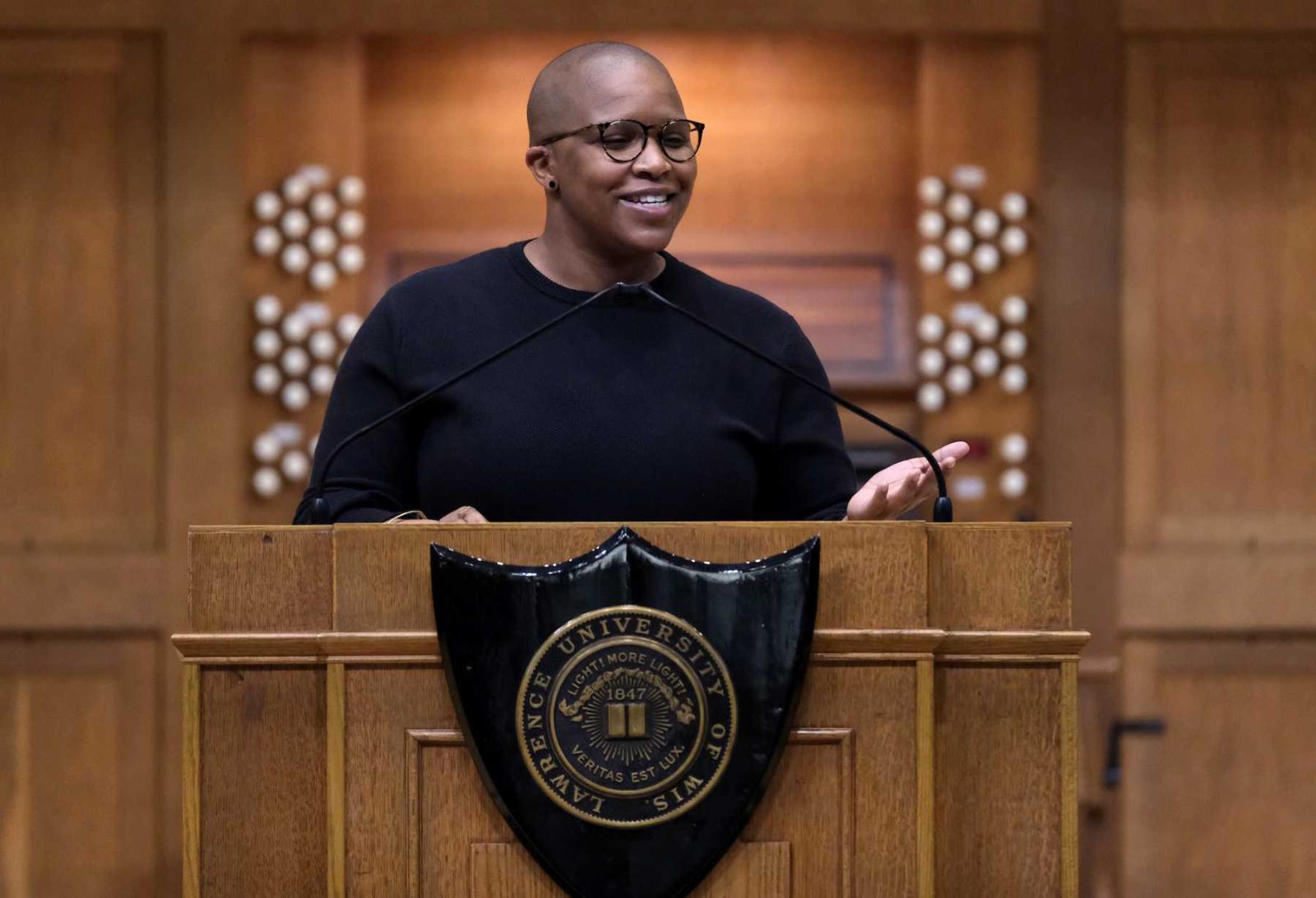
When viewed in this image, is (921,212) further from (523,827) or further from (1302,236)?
(523,827)

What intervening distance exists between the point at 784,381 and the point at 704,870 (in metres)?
0.78

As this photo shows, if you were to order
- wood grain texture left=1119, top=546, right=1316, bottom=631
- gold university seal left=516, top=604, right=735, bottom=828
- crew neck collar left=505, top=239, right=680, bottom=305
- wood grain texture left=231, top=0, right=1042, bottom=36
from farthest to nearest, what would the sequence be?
1. wood grain texture left=231, top=0, right=1042, bottom=36
2. wood grain texture left=1119, top=546, right=1316, bottom=631
3. crew neck collar left=505, top=239, right=680, bottom=305
4. gold university seal left=516, top=604, right=735, bottom=828

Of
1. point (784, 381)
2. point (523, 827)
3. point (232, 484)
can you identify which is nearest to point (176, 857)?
Result: point (232, 484)

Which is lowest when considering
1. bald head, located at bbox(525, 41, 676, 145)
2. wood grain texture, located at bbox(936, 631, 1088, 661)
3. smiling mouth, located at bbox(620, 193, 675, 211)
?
wood grain texture, located at bbox(936, 631, 1088, 661)

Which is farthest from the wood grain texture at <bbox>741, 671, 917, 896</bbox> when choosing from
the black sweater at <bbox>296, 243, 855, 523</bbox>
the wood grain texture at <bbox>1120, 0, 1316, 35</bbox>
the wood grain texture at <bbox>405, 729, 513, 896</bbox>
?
the wood grain texture at <bbox>1120, 0, 1316, 35</bbox>

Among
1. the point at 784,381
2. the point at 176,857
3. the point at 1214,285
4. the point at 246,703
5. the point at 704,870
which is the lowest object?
the point at 176,857

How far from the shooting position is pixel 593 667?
1574mm

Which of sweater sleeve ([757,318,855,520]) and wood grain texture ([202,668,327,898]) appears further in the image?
sweater sleeve ([757,318,855,520])

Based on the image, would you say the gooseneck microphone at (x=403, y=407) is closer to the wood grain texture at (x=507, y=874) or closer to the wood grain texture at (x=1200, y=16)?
the wood grain texture at (x=507, y=874)

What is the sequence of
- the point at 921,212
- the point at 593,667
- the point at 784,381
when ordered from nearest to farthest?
1. the point at 593,667
2. the point at 784,381
3. the point at 921,212

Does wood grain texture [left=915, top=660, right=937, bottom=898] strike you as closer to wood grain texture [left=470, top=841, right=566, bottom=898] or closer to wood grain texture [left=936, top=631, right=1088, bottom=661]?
wood grain texture [left=936, top=631, right=1088, bottom=661]

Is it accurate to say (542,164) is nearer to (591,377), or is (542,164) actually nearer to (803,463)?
(591,377)

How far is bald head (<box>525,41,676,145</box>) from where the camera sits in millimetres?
2113

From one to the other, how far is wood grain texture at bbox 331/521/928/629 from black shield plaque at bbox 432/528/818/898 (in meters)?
0.03
